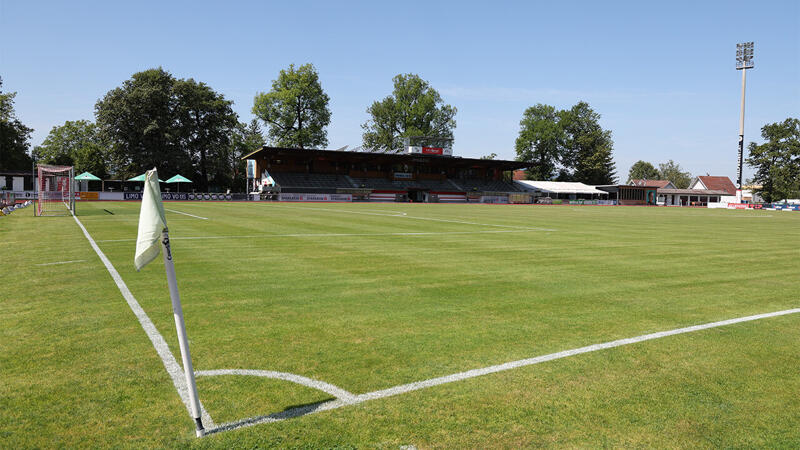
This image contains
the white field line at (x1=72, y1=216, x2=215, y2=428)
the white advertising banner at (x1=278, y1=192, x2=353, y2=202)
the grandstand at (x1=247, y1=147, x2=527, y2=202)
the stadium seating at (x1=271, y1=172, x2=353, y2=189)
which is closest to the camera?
the white field line at (x1=72, y1=216, x2=215, y2=428)

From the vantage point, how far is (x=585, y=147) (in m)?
104

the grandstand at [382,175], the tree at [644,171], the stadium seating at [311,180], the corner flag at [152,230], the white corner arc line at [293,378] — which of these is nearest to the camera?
the corner flag at [152,230]

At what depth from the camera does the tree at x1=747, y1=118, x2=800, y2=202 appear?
279ft

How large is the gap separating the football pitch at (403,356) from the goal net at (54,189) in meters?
19.9

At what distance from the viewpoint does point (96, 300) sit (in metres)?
6.39

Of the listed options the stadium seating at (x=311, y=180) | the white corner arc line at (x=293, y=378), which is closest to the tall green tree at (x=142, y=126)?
the stadium seating at (x=311, y=180)

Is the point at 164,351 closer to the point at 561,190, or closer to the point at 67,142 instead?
the point at 561,190

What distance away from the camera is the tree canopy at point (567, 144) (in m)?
103

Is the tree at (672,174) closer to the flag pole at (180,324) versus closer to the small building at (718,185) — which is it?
the small building at (718,185)

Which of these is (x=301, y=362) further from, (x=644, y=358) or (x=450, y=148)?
(x=450, y=148)

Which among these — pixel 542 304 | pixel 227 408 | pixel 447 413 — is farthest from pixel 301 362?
pixel 542 304

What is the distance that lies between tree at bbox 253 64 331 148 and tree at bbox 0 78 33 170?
33.0 meters

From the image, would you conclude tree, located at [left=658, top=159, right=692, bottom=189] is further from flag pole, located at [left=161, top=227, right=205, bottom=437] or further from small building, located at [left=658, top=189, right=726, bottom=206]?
flag pole, located at [left=161, top=227, right=205, bottom=437]

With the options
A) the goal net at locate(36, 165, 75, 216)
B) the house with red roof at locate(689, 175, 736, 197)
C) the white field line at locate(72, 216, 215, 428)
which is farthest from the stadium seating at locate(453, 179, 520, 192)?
the white field line at locate(72, 216, 215, 428)
